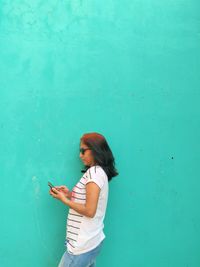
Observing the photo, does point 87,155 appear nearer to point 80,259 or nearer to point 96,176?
point 96,176

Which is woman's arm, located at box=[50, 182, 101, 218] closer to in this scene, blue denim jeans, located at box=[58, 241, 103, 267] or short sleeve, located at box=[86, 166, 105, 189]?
short sleeve, located at box=[86, 166, 105, 189]

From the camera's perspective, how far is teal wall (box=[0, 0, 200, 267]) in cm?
244

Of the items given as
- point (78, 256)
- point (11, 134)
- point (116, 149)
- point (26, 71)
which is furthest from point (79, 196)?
point (26, 71)

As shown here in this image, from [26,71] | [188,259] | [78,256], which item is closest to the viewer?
[78,256]

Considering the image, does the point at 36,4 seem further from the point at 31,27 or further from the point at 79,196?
the point at 79,196

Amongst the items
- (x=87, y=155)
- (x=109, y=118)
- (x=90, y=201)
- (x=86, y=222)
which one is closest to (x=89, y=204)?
(x=90, y=201)

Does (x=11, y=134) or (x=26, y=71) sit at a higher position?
(x=26, y=71)

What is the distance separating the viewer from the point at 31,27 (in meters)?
2.44

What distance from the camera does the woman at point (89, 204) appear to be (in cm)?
205

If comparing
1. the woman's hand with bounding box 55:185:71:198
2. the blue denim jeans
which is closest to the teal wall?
the woman's hand with bounding box 55:185:71:198

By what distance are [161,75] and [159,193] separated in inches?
34.3

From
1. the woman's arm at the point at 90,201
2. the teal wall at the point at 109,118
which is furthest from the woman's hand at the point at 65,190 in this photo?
the woman's arm at the point at 90,201

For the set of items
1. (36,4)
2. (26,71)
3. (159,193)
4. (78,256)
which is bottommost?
(78,256)

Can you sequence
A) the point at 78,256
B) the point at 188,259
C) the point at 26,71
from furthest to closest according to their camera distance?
1. the point at 188,259
2. the point at 26,71
3. the point at 78,256
